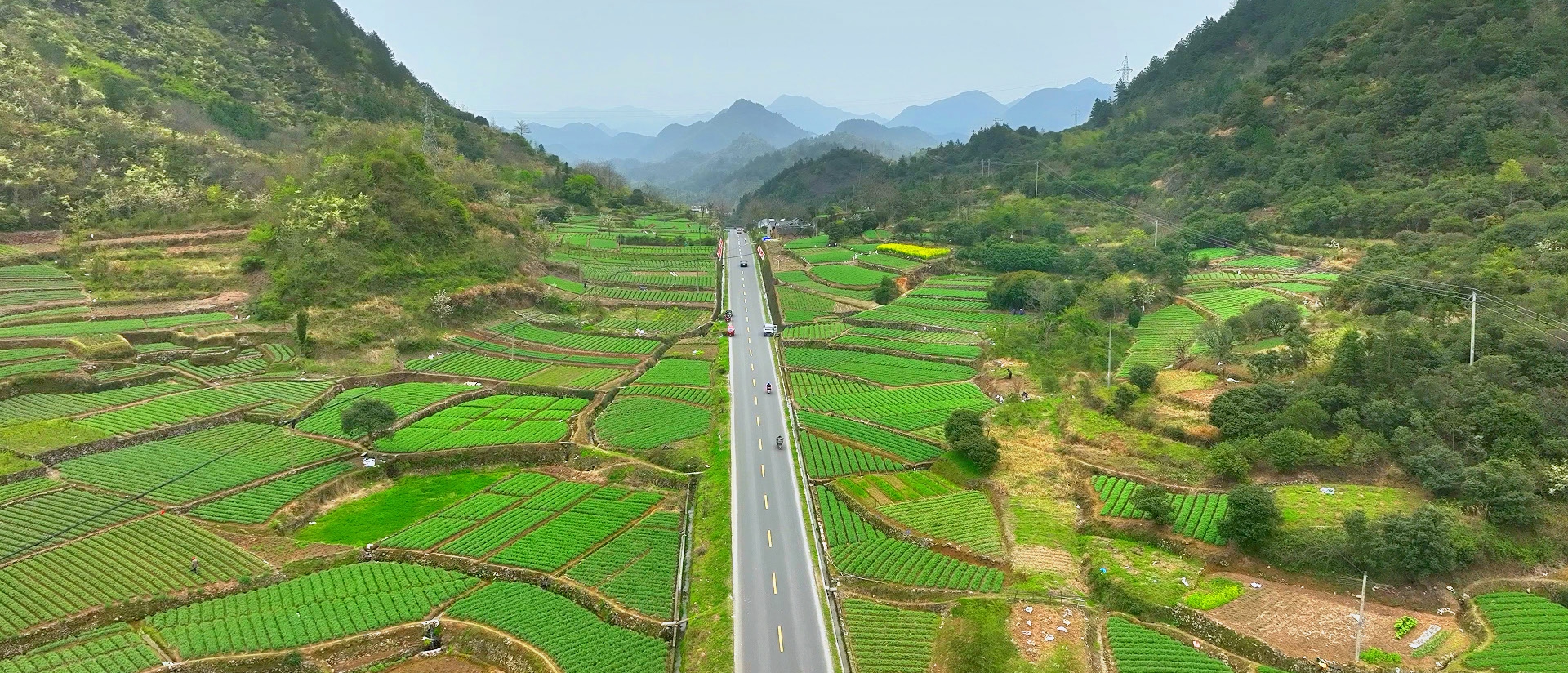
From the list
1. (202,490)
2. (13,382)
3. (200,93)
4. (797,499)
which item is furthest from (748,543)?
(200,93)

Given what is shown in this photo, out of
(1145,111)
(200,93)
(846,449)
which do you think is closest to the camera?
(846,449)

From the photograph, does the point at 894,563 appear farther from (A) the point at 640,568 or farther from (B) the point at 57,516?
(B) the point at 57,516

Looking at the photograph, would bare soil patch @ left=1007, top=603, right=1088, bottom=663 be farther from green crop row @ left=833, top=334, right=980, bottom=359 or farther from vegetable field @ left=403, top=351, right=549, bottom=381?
vegetable field @ left=403, top=351, right=549, bottom=381

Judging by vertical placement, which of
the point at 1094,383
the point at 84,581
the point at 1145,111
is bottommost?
the point at 84,581

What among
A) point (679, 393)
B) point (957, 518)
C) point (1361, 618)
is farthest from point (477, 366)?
point (1361, 618)

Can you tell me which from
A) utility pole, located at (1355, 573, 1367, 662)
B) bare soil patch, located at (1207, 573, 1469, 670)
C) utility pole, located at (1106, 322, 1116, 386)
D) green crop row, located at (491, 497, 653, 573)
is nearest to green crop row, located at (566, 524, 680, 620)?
green crop row, located at (491, 497, 653, 573)

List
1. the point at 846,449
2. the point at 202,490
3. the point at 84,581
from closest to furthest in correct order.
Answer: the point at 84,581 → the point at 202,490 → the point at 846,449

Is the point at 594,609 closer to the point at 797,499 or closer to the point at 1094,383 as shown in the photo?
the point at 797,499
